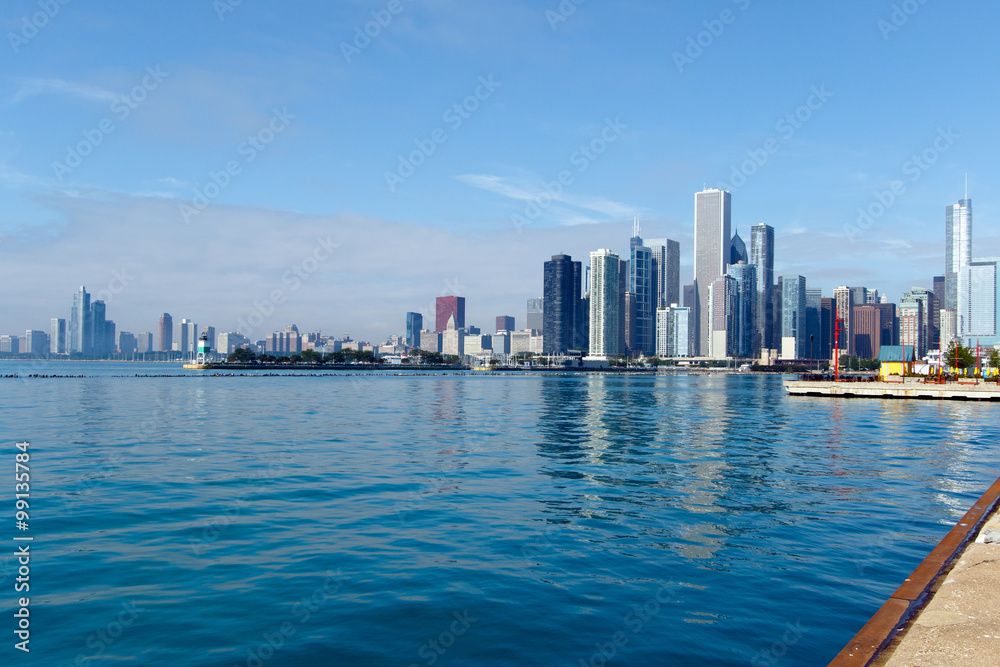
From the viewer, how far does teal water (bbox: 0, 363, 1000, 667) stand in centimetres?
1162

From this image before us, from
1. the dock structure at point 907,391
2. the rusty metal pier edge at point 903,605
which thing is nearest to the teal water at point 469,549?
the rusty metal pier edge at point 903,605

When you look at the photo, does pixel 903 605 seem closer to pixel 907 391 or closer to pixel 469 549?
pixel 469 549

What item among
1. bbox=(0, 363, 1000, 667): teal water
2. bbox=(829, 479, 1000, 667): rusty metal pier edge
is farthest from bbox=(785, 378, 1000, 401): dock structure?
bbox=(829, 479, 1000, 667): rusty metal pier edge

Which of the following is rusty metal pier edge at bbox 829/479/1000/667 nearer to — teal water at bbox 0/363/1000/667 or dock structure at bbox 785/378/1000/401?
teal water at bbox 0/363/1000/667

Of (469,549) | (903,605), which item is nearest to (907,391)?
(469,549)

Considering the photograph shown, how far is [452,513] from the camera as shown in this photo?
20.9 metres

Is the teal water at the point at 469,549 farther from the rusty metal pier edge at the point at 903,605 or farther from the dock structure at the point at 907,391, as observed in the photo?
the dock structure at the point at 907,391

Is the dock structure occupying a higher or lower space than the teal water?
lower

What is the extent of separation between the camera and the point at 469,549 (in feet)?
55.5

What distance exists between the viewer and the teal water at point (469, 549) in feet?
38.1

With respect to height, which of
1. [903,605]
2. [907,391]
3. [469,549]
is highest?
[903,605]

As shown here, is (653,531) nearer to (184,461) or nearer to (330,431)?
(184,461)

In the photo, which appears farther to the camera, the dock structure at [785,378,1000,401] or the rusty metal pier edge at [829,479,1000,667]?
the dock structure at [785,378,1000,401]

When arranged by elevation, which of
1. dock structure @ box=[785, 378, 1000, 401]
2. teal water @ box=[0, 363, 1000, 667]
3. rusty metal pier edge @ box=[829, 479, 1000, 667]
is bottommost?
dock structure @ box=[785, 378, 1000, 401]
